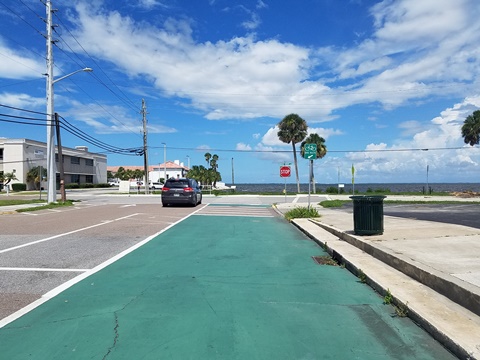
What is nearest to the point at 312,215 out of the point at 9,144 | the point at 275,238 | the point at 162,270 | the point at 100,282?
the point at 275,238

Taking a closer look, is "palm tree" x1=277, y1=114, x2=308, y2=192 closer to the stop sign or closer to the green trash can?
the stop sign

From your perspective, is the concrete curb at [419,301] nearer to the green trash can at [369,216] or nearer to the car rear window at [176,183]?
the green trash can at [369,216]

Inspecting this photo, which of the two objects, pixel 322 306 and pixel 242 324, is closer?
pixel 242 324

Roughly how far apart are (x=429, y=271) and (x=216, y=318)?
331 cm

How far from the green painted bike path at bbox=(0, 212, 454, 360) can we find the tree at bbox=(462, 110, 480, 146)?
48.5 m

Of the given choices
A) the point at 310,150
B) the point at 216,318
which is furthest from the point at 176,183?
the point at 216,318

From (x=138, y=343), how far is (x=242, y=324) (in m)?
1.17

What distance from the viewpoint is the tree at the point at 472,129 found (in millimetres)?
47438

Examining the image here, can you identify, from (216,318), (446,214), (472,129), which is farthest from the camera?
(472,129)

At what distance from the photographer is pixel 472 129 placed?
4759cm

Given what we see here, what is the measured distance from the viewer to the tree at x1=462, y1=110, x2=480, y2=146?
47.4 metres

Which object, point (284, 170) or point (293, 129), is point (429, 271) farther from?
point (293, 129)

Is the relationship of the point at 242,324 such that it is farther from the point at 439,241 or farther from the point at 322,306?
the point at 439,241

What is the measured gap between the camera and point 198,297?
5547 mm
